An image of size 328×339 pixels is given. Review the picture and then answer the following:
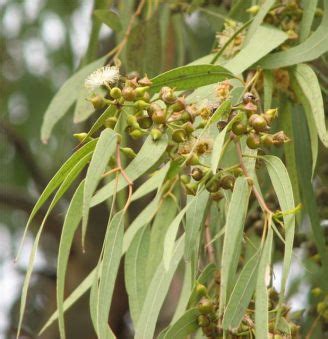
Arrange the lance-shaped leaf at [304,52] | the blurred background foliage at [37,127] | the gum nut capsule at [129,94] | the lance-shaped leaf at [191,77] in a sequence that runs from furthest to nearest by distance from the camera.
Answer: the blurred background foliage at [37,127] → the lance-shaped leaf at [304,52] → the lance-shaped leaf at [191,77] → the gum nut capsule at [129,94]

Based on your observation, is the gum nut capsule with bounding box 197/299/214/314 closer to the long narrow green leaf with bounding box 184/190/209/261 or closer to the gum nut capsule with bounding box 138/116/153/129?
the long narrow green leaf with bounding box 184/190/209/261

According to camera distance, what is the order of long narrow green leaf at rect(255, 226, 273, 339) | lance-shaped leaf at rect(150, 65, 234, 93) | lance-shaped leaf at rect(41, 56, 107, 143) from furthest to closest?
1. lance-shaped leaf at rect(41, 56, 107, 143)
2. lance-shaped leaf at rect(150, 65, 234, 93)
3. long narrow green leaf at rect(255, 226, 273, 339)

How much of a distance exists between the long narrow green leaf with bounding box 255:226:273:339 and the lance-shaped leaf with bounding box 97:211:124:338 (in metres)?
0.18

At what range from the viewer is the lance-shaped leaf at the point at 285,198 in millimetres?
1044

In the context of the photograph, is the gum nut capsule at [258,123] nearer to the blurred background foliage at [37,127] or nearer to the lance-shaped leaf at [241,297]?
the lance-shaped leaf at [241,297]

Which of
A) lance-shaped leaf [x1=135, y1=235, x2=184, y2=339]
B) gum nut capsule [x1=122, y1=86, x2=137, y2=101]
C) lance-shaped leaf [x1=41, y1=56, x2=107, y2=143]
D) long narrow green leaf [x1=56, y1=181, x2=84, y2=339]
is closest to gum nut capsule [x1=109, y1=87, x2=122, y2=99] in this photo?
gum nut capsule [x1=122, y1=86, x2=137, y2=101]

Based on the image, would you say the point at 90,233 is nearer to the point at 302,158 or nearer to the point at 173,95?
the point at 302,158

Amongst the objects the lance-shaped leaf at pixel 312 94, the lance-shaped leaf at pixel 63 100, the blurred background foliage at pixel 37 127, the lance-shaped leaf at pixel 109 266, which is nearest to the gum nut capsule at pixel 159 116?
the lance-shaped leaf at pixel 109 266

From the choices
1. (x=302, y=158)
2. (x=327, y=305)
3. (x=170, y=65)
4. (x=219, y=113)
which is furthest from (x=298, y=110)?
(x=170, y=65)

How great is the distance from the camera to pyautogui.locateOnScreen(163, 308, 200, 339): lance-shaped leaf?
1214mm

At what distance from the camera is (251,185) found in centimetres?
112

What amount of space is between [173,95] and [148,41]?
749 mm

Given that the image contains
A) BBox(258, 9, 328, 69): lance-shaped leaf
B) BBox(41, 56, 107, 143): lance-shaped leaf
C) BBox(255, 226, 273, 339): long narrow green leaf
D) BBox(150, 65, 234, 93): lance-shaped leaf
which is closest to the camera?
BBox(255, 226, 273, 339): long narrow green leaf

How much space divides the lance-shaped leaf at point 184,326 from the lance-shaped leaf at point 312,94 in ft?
0.93
